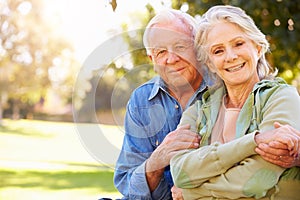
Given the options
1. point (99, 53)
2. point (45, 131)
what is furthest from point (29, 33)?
point (99, 53)

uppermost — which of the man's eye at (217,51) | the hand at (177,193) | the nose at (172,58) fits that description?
the man's eye at (217,51)

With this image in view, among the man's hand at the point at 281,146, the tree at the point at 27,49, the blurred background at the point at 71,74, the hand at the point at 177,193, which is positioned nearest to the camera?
the man's hand at the point at 281,146

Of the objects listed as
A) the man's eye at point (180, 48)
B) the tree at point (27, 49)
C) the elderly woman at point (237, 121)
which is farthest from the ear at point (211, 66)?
the tree at point (27, 49)

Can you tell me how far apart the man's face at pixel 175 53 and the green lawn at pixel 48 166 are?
29 centimetres

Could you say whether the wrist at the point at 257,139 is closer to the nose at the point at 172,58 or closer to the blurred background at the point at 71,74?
the nose at the point at 172,58

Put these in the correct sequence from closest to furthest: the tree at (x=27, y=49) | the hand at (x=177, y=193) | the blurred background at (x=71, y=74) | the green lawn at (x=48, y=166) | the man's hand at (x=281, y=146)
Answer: the man's hand at (x=281, y=146) → the hand at (x=177, y=193) → the blurred background at (x=71, y=74) → the green lawn at (x=48, y=166) → the tree at (x=27, y=49)

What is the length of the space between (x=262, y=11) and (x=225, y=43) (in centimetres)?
274

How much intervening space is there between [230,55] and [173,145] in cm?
32

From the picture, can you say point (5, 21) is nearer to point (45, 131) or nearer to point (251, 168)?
point (45, 131)

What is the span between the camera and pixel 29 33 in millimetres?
19531

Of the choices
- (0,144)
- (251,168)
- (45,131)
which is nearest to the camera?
(251,168)

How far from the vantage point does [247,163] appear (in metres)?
Result: 1.58

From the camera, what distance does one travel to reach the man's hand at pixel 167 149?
1.75 m

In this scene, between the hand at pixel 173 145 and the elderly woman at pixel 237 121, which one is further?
the hand at pixel 173 145
